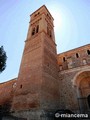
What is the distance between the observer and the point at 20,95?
39.9 ft

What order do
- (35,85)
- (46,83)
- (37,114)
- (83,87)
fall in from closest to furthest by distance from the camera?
(37,114)
(35,85)
(46,83)
(83,87)

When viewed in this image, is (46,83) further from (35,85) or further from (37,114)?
(37,114)

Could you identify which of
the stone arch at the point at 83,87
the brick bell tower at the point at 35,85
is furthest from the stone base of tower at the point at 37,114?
the stone arch at the point at 83,87

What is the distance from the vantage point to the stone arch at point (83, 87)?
13672mm

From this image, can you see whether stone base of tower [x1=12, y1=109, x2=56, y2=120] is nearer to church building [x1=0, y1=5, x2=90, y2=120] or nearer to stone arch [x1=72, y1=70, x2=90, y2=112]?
church building [x1=0, y1=5, x2=90, y2=120]

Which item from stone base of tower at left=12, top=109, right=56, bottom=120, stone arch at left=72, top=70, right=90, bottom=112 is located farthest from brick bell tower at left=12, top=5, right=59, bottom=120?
stone arch at left=72, top=70, right=90, bottom=112

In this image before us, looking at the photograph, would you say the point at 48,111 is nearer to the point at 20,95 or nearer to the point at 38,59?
the point at 20,95

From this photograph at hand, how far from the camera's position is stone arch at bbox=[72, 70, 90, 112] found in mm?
13672

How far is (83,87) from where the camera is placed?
601 inches

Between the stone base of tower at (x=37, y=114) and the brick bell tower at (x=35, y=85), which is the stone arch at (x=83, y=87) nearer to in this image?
the brick bell tower at (x=35, y=85)

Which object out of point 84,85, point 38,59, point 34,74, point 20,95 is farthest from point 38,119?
point 84,85

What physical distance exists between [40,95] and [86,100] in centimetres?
681

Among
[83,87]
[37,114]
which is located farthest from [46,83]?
[83,87]

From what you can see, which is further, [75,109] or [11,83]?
[11,83]
